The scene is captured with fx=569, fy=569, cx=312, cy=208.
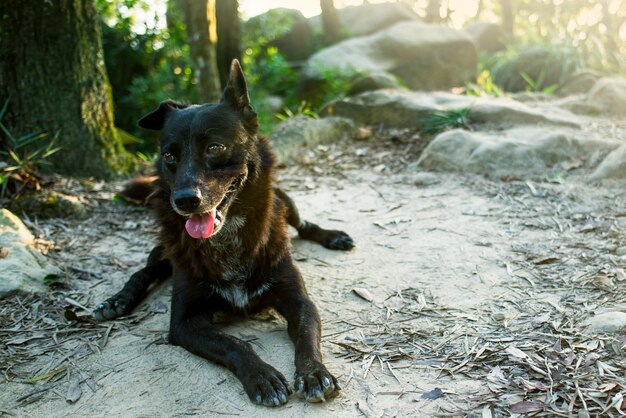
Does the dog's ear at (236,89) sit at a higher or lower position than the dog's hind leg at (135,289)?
higher

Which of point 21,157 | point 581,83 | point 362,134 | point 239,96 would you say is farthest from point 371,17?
point 239,96

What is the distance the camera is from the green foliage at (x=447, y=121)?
7367 millimetres

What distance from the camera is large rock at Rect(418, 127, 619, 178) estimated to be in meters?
5.84

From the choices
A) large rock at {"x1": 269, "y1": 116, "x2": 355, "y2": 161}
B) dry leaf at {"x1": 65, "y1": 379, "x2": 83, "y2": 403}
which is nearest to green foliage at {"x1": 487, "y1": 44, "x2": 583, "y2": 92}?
large rock at {"x1": 269, "y1": 116, "x2": 355, "y2": 161}

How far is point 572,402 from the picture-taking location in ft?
8.18

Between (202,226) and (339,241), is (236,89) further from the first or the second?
(339,241)

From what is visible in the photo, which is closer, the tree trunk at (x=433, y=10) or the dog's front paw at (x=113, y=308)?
the dog's front paw at (x=113, y=308)

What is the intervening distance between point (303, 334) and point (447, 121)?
197 inches

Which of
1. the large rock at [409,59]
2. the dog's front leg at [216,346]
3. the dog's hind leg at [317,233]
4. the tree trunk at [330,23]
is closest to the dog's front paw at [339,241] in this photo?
the dog's hind leg at [317,233]

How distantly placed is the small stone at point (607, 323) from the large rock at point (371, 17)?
15.4 metres

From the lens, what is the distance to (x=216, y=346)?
9.97 feet

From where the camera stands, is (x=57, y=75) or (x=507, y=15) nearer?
(x=57, y=75)

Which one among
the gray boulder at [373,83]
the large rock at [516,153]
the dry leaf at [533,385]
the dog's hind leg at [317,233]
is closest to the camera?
the dry leaf at [533,385]

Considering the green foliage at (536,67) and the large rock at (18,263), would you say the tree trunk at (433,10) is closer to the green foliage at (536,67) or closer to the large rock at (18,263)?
the green foliage at (536,67)
